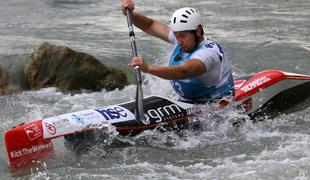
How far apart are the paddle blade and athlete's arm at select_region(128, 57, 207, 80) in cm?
111

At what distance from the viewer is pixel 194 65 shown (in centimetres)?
654

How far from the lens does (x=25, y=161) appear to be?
616cm

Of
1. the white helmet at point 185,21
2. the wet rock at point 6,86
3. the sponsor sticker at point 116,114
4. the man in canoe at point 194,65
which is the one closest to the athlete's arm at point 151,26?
the man in canoe at point 194,65

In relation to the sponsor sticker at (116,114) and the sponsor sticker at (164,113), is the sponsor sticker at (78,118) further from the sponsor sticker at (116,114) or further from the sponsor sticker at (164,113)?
the sponsor sticker at (164,113)

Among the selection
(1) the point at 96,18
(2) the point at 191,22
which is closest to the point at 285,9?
(1) the point at 96,18

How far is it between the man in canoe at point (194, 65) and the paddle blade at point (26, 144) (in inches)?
50.6

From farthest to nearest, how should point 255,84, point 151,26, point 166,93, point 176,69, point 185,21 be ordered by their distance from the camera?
point 166,93
point 255,84
point 151,26
point 185,21
point 176,69

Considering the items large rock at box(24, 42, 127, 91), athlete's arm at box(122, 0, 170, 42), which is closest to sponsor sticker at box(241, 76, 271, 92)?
athlete's arm at box(122, 0, 170, 42)

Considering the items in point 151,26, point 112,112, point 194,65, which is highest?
point 151,26

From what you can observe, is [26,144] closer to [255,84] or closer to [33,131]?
[33,131]

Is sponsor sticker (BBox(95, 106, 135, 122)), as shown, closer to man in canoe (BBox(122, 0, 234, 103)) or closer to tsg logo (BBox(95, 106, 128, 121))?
tsg logo (BBox(95, 106, 128, 121))

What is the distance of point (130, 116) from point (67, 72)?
3545mm

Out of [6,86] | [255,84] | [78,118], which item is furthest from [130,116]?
[6,86]

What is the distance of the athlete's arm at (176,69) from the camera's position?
245 inches
